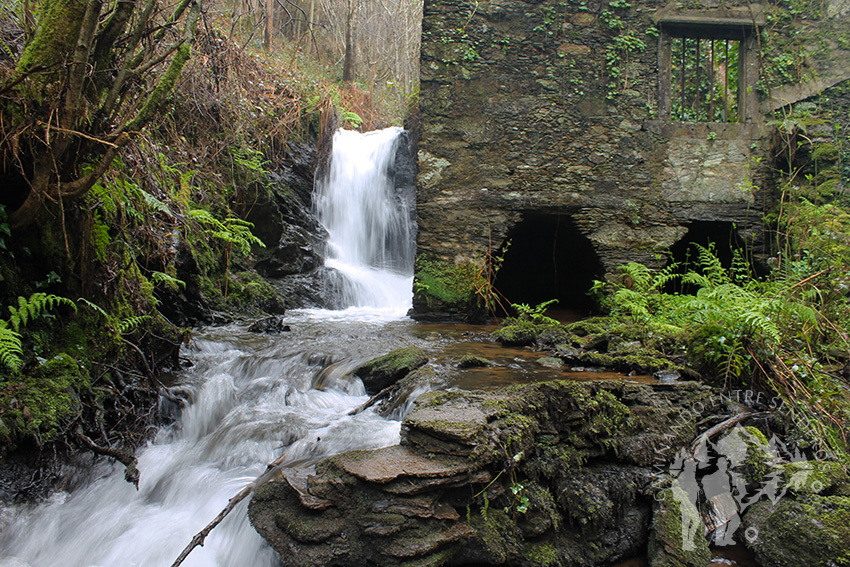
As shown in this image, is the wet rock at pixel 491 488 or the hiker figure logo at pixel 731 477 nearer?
the wet rock at pixel 491 488

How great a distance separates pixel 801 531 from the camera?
2252 millimetres

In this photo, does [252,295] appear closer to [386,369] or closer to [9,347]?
[386,369]

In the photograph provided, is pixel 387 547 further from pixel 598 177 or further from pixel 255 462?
pixel 598 177

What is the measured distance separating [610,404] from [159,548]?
2.50 metres

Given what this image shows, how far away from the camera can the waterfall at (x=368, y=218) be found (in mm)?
9423

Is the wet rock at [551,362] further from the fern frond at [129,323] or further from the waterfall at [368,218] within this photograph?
the waterfall at [368,218]

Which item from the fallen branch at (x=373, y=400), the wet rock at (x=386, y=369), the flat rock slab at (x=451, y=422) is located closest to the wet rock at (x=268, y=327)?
the wet rock at (x=386, y=369)

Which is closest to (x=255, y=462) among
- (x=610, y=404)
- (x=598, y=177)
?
(x=610, y=404)

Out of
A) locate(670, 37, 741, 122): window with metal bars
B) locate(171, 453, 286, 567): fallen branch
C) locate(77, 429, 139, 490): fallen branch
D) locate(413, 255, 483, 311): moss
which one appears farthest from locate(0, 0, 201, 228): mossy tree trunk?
locate(670, 37, 741, 122): window with metal bars

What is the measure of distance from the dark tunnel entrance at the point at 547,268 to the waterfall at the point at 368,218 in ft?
6.93

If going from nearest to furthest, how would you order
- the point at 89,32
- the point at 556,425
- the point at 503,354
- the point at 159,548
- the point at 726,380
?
the point at 159,548
the point at 89,32
the point at 556,425
the point at 726,380
the point at 503,354

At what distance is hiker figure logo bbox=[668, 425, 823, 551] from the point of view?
242 centimetres

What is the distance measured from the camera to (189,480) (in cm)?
277

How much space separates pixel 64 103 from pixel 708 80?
374 inches
